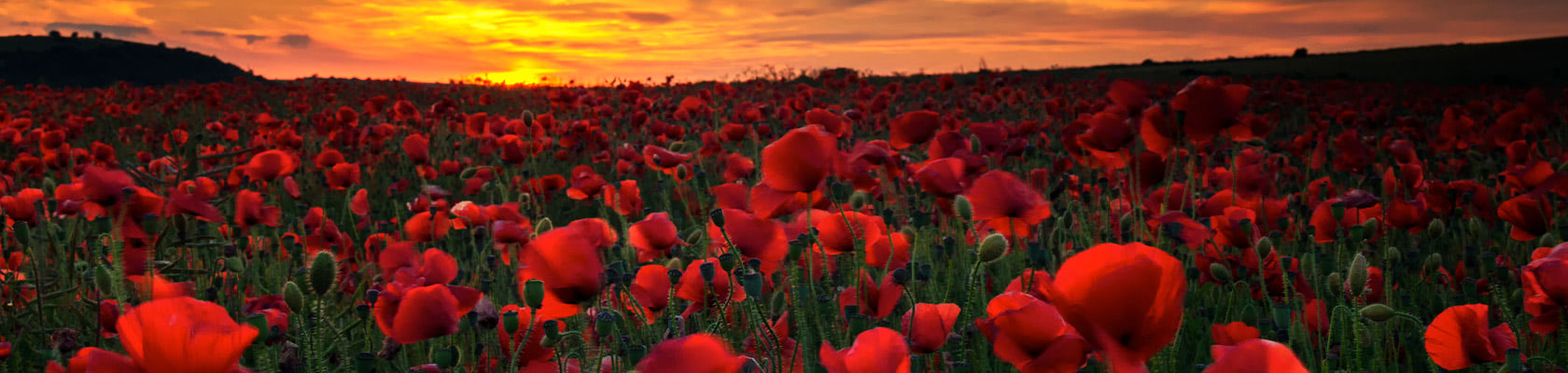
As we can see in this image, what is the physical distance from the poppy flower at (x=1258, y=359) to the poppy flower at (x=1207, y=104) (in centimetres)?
120

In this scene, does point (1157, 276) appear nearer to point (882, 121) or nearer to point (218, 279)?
point (218, 279)

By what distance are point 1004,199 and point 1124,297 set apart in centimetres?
81

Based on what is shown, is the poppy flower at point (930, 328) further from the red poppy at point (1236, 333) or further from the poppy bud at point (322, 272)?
the poppy bud at point (322, 272)

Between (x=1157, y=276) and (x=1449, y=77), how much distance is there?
28.6 m

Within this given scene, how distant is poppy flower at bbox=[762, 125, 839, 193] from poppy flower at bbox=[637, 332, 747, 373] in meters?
0.54

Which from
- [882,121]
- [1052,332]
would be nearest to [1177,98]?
[1052,332]

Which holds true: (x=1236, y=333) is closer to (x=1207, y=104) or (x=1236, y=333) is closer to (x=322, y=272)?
(x=1207, y=104)

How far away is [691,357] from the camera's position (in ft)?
2.88

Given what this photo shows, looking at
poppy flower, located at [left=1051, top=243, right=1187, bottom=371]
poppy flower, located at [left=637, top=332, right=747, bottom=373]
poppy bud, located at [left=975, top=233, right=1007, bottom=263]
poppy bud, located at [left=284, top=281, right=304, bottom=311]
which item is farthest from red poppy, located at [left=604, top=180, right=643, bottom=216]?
poppy flower, located at [left=1051, top=243, right=1187, bottom=371]

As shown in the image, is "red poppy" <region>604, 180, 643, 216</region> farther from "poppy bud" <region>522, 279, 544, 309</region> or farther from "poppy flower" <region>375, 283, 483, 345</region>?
"poppy bud" <region>522, 279, 544, 309</region>

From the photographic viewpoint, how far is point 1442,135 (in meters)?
3.95

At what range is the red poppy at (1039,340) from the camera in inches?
32.5

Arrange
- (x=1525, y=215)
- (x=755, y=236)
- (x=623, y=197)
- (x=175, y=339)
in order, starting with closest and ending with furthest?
(x=175, y=339), (x=755, y=236), (x=1525, y=215), (x=623, y=197)

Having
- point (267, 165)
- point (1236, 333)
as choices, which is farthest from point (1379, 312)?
point (267, 165)
